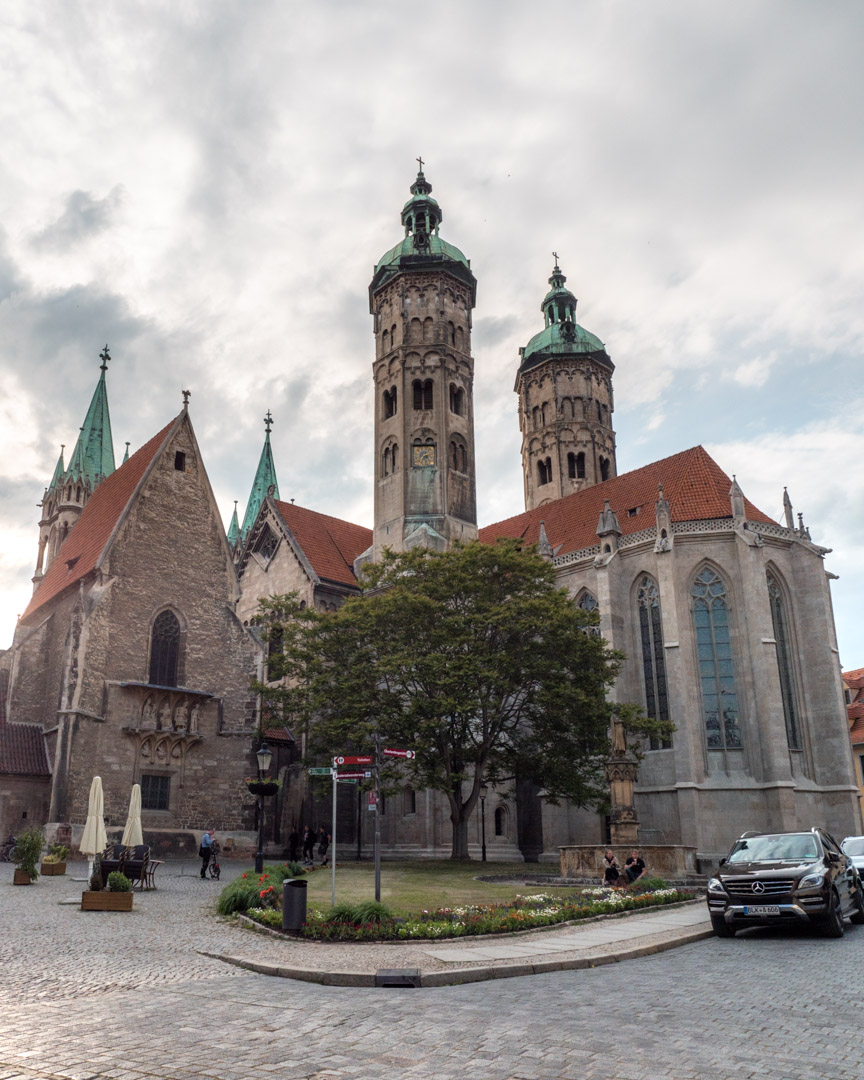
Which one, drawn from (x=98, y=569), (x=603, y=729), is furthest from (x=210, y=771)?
(x=603, y=729)

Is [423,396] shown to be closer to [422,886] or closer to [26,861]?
[422,886]

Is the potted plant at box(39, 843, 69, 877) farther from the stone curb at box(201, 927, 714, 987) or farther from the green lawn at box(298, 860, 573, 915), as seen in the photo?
the stone curb at box(201, 927, 714, 987)

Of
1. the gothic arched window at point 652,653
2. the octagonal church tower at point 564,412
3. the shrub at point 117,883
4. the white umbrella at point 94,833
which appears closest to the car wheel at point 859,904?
the shrub at point 117,883

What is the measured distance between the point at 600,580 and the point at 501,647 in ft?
31.3

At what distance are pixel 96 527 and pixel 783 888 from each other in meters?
33.1

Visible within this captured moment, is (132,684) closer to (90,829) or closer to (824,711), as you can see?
(90,829)

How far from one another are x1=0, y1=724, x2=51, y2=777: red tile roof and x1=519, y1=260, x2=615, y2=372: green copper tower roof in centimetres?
4436

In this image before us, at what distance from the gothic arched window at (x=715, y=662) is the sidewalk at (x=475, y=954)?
2110 centimetres

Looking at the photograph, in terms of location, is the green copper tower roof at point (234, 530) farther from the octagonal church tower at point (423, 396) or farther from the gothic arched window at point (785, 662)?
the gothic arched window at point (785, 662)

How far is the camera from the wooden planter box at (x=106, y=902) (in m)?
16.0

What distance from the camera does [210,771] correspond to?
115 ft

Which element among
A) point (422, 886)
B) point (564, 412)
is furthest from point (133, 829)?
point (564, 412)

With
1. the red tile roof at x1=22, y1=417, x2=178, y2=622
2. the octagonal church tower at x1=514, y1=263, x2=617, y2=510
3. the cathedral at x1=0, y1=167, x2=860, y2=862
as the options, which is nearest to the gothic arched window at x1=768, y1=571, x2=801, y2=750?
the cathedral at x1=0, y1=167, x2=860, y2=862

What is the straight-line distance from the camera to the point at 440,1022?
7.29 m
